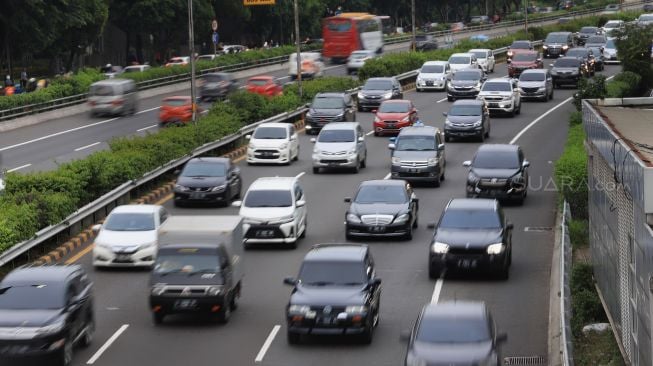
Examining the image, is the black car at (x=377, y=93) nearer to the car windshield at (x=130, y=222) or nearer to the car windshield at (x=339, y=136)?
the car windshield at (x=339, y=136)

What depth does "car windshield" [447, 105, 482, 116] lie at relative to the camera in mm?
50125

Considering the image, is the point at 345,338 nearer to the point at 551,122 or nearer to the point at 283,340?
the point at 283,340

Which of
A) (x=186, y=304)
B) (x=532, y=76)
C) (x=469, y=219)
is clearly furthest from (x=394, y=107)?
(x=186, y=304)

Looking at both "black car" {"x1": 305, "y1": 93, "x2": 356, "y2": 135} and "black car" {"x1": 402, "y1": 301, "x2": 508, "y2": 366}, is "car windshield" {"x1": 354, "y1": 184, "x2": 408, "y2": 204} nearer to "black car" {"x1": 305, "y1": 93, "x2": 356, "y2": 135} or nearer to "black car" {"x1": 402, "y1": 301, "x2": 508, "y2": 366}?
"black car" {"x1": 402, "y1": 301, "x2": 508, "y2": 366}

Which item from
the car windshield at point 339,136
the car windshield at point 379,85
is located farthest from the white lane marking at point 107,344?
the car windshield at point 379,85

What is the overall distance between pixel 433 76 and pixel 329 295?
159 feet

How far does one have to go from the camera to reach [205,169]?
125 ft

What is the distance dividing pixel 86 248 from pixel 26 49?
160 feet

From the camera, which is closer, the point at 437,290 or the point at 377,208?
the point at 437,290

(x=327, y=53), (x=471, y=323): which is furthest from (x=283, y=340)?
(x=327, y=53)

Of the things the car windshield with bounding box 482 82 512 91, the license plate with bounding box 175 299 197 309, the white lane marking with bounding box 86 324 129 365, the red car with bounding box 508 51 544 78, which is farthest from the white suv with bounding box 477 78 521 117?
the white lane marking with bounding box 86 324 129 365

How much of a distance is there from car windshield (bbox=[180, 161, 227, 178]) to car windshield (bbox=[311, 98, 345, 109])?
54.6 feet

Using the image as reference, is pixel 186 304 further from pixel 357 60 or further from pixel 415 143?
pixel 357 60

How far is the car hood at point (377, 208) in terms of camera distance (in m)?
32.5
